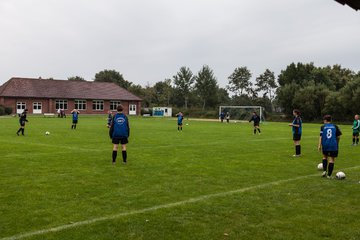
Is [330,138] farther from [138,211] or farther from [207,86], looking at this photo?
[207,86]

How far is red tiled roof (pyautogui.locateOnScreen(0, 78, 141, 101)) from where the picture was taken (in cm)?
7443

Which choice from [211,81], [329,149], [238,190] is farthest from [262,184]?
[211,81]

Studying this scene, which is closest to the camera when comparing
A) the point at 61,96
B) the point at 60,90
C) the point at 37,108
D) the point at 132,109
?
the point at 37,108

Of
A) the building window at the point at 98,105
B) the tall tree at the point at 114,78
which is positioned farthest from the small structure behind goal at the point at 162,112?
the tall tree at the point at 114,78

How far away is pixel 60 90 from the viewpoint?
79938 mm

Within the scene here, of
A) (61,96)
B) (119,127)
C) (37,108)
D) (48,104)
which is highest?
(61,96)

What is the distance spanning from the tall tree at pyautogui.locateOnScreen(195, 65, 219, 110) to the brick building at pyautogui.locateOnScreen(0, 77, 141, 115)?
97.5 feet

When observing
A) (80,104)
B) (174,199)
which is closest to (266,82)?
(80,104)

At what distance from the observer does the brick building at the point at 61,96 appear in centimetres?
7345

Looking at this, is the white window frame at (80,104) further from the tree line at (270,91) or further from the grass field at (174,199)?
the grass field at (174,199)

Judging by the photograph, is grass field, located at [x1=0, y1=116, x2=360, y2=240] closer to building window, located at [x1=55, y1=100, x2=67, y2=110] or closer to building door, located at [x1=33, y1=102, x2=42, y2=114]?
building door, located at [x1=33, y1=102, x2=42, y2=114]

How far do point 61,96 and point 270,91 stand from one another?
57.3 m

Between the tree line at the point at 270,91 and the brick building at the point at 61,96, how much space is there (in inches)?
645

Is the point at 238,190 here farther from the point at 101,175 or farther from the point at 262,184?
the point at 101,175
